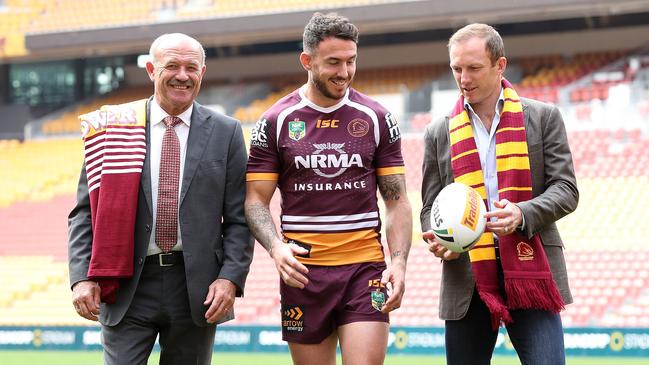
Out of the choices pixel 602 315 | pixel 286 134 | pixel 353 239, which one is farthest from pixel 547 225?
pixel 602 315

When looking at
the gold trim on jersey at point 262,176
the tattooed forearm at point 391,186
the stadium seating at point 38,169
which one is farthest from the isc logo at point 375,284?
the stadium seating at point 38,169

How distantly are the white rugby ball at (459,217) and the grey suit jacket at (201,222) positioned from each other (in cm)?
99

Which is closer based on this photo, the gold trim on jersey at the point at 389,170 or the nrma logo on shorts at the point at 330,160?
the nrma logo on shorts at the point at 330,160

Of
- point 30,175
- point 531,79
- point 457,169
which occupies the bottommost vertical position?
point 457,169

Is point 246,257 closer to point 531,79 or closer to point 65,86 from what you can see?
point 531,79

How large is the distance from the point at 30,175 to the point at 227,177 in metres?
17.6

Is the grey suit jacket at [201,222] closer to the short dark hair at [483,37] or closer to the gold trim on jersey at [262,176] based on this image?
the gold trim on jersey at [262,176]

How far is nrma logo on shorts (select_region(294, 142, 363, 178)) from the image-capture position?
462 centimetres

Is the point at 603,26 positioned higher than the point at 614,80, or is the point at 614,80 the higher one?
the point at 603,26

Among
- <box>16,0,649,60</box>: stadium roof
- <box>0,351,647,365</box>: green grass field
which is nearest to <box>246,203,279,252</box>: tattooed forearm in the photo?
<box>0,351,647,365</box>: green grass field

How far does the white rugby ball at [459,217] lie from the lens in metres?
4.18

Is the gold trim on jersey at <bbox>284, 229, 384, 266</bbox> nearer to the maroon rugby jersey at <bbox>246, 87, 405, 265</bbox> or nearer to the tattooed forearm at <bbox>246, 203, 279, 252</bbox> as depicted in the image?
the maroon rugby jersey at <bbox>246, 87, 405, 265</bbox>

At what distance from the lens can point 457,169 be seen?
4484 mm

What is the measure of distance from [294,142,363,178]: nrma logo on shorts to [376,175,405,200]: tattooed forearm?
0.21m
